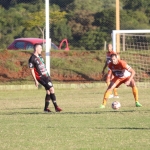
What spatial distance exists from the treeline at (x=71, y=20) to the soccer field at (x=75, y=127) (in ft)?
47.9

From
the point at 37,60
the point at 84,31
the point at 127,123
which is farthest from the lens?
the point at 84,31

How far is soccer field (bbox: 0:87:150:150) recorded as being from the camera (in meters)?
9.68

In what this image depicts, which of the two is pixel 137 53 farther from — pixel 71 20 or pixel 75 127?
pixel 75 127

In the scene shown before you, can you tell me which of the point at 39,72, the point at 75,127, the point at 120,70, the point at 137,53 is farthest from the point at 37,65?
the point at 137,53

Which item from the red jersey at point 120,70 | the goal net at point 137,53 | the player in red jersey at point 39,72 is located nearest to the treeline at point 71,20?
the goal net at point 137,53

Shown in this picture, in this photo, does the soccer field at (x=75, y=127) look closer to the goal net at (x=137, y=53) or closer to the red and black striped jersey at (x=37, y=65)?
the red and black striped jersey at (x=37, y=65)

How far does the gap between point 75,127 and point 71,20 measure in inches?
990

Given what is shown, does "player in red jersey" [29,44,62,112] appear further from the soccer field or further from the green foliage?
the green foliage

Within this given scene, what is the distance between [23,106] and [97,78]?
11.1 meters

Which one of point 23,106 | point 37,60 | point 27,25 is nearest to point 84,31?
point 27,25

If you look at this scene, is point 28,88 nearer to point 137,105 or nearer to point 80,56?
point 80,56

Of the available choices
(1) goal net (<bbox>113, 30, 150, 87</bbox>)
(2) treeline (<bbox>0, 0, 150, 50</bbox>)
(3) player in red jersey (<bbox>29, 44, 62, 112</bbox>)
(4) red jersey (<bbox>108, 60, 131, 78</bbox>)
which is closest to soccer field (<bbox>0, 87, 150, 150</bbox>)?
(3) player in red jersey (<bbox>29, 44, 62, 112</bbox>)

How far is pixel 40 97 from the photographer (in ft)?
72.5

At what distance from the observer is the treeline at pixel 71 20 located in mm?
33406
